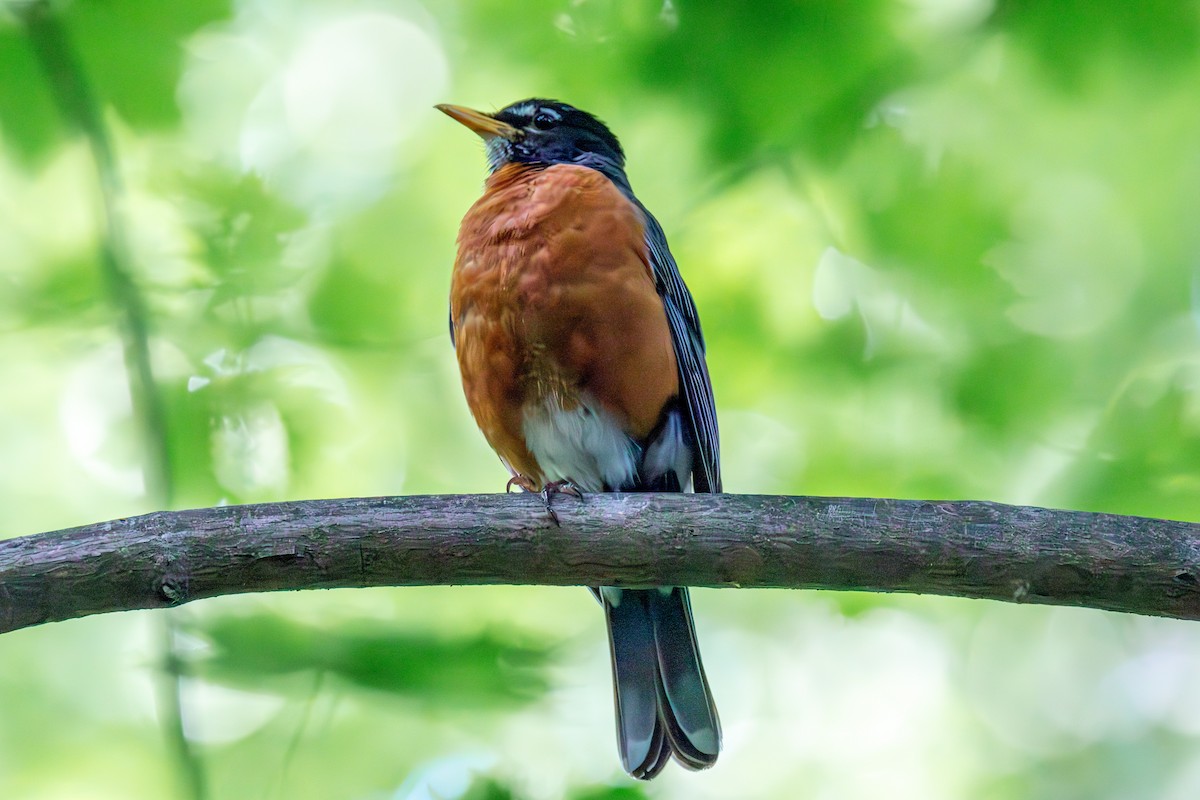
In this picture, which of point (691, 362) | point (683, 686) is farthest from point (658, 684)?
point (691, 362)

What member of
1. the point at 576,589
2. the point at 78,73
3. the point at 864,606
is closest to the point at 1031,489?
the point at 864,606

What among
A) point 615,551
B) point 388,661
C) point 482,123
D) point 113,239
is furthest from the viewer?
point 482,123

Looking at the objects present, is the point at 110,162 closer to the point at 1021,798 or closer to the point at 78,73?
the point at 78,73

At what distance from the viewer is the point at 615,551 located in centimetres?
270

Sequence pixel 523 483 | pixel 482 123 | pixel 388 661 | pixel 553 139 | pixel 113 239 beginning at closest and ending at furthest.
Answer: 1. pixel 388 661
2. pixel 113 239
3. pixel 523 483
4. pixel 482 123
5. pixel 553 139

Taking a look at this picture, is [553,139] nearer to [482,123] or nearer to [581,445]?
[482,123]

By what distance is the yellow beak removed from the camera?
443 centimetres

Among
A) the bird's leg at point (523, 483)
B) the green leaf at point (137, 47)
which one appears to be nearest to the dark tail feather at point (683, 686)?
the bird's leg at point (523, 483)

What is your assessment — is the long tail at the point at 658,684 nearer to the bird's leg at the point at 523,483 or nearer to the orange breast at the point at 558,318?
the bird's leg at the point at 523,483

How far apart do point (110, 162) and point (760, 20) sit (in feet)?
7.29

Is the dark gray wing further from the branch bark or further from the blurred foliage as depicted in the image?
the branch bark

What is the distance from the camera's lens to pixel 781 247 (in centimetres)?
422

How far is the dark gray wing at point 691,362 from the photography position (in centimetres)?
391

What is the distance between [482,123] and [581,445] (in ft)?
5.02
